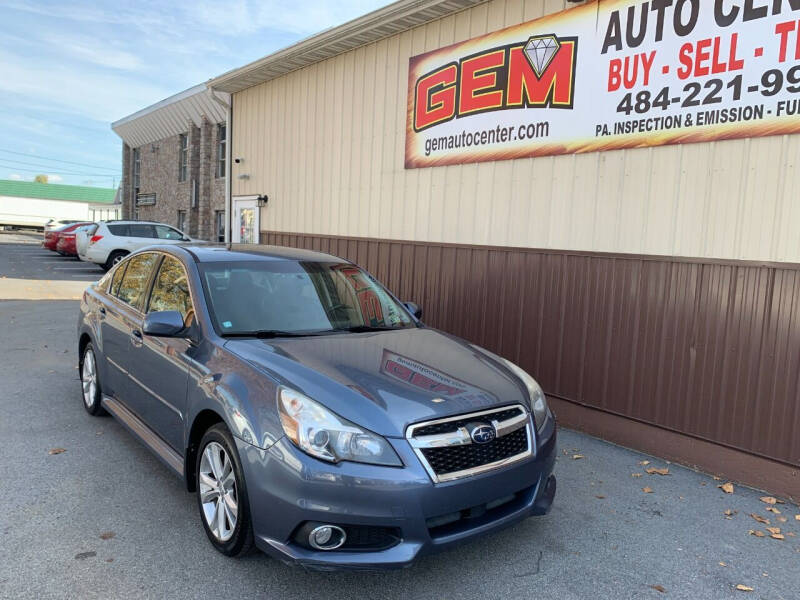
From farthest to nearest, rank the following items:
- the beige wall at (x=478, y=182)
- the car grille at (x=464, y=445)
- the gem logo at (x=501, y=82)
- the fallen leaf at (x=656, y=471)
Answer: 1. the gem logo at (x=501, y=82)
2. the fallen leaf at (x=656, y=471)
3. the beige wall at (x=478, y=182)
4. the car grille at (x=464, y=445)

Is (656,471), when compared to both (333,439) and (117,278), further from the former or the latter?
(117,278)

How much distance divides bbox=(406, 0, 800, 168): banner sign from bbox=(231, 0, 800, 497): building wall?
→ 0.17 m

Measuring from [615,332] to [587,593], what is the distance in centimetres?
283

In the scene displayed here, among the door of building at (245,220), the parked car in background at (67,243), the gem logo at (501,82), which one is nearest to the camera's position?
the gem logo at (501,82)

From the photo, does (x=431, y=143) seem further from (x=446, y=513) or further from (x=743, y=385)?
(x=446, y=513)

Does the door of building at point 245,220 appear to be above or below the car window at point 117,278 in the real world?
above

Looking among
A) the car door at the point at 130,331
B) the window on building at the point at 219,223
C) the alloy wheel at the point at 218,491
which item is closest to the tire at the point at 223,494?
the alloy wheel at the point at 218,491

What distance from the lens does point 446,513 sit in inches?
108

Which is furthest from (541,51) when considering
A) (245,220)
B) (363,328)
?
(245,220)

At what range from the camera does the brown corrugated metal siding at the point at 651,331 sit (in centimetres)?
445

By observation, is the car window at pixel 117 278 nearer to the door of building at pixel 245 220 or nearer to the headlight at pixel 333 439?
the headlight at pixel 333 439

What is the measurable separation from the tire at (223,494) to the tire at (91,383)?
89.1 inches

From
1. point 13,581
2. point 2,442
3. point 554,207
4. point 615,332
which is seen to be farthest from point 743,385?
point 2,442

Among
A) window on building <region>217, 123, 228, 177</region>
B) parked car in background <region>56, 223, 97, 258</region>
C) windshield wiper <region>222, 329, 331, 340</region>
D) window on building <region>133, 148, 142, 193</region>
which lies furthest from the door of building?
window on building <region>133, 148, 142, 193</region>
